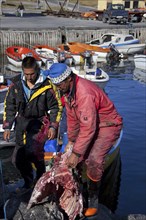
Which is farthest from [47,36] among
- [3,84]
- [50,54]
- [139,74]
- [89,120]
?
[89,120]

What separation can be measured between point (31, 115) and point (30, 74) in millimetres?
635

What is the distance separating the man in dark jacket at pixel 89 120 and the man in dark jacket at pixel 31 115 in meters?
0.66

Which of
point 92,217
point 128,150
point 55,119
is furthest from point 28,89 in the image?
point 128,150

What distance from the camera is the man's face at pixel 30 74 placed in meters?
5.04

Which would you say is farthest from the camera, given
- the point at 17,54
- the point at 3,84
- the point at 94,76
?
the point at 17,54

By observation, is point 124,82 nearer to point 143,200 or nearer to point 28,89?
point 143,200

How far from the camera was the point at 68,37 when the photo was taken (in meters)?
32.6

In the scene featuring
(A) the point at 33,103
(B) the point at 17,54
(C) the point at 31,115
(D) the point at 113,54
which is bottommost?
(D) the point at 113,54

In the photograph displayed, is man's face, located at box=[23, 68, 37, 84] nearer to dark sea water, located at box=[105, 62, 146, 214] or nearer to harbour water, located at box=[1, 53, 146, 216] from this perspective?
harbour water, located at box=[1, 53, 146, 216]

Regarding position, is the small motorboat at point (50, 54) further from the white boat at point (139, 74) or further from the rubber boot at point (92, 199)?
the rubber boot at point (92, 199)

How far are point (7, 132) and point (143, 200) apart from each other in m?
4.74

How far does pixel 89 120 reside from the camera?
171 inches

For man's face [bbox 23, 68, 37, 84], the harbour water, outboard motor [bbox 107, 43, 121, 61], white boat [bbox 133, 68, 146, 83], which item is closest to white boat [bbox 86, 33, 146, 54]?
outboard motor [bbox 107, 43, 121, 61]

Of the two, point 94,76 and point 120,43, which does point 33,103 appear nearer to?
point 94,76
